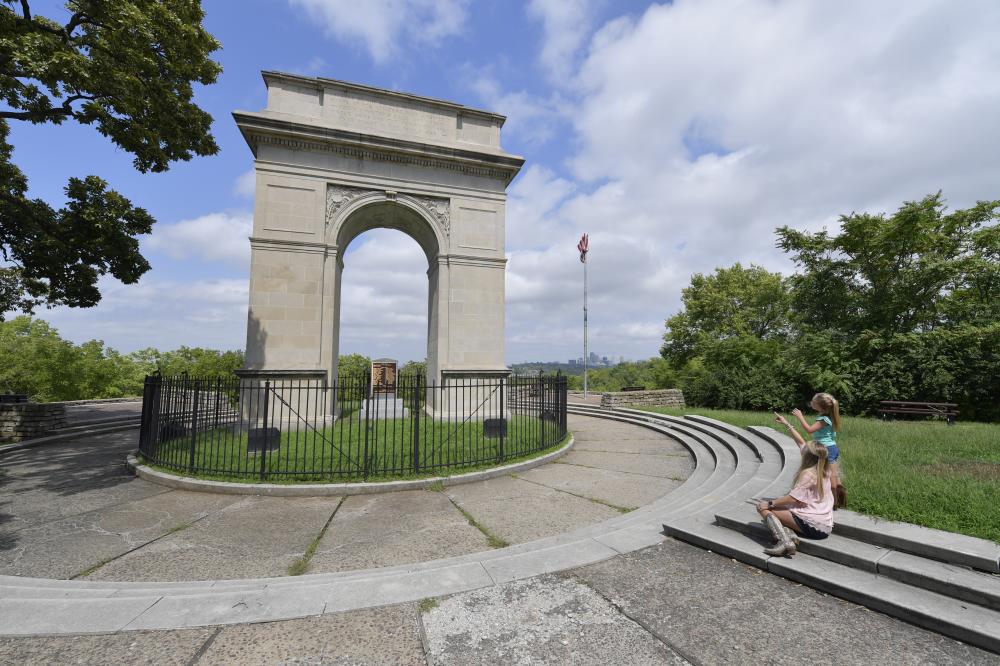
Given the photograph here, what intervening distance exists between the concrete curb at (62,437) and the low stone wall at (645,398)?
716 inches

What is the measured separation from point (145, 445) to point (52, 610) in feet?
21.4

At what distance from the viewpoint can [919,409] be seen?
1412 cm

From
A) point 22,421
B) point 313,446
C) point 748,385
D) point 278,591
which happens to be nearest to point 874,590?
point 278,591

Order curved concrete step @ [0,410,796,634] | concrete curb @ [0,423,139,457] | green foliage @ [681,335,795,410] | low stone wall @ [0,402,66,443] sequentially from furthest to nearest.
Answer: green foliage @ [681,335,795,410]
low stone wall @ [0,402,66,443]
concrete curb @ [0,423,139,457]
curved concrete step @ [0,410,796,634]

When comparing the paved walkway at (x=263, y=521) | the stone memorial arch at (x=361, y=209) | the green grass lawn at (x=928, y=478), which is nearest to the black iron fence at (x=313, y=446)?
the paved walkway at (x=263, y=521)

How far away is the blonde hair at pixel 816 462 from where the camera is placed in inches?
159

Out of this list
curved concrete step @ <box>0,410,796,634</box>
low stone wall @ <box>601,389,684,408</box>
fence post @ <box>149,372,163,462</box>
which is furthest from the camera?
low stone wall @ <box>601,389,684,408</box>

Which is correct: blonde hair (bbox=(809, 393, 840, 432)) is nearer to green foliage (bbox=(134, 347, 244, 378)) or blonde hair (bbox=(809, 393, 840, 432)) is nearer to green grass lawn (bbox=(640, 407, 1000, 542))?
green grass lawn (bbox=(640, 407, 1000, 542))

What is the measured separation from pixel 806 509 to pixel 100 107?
46.4 feet

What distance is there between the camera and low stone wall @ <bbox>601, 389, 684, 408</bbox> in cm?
1903

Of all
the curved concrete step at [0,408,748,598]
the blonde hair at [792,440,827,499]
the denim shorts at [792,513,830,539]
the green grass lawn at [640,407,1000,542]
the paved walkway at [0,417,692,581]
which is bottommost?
the paved walkway at [0,417,692,581]

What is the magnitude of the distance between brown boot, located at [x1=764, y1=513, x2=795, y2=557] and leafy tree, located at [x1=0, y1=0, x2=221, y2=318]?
41.0ft

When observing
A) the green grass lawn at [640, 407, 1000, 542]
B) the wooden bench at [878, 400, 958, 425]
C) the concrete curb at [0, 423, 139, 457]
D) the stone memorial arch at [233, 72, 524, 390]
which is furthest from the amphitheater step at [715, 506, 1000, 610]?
the concrete curb at [0, 423, 139, 457]

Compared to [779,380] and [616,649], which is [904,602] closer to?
[616,649]
